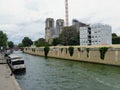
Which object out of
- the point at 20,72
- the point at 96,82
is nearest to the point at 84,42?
A: the point at 20,72

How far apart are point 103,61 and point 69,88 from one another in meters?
26.4

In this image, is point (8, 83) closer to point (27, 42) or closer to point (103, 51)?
point (103, 51)

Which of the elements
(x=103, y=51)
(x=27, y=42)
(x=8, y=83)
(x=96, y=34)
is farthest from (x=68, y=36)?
(x=27, y=42)

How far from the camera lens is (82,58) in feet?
189

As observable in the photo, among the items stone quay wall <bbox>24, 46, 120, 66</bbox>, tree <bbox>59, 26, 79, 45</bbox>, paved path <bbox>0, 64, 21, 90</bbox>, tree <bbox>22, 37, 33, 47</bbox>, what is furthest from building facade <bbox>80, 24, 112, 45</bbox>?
paved path <bbox>0, 64, 21, 90</bbox>

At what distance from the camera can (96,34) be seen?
13538 cm

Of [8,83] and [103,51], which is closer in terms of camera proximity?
[8,83]

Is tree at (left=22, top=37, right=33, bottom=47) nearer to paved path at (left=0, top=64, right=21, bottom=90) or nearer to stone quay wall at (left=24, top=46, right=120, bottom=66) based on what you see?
stone quay wall at (left=24, top=46, right=120, bottom=66)

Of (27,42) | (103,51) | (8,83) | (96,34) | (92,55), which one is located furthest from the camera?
(27,42)

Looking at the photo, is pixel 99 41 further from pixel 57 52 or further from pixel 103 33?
pixel 57 52

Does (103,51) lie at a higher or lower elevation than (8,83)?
higher

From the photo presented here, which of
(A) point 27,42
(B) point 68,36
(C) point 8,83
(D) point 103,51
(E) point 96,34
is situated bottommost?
(C) point 8,83

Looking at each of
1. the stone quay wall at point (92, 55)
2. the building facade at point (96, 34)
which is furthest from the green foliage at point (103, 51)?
the building facade at point (96, 34)

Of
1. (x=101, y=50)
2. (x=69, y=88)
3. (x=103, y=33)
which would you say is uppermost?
(x=103, y=33)
